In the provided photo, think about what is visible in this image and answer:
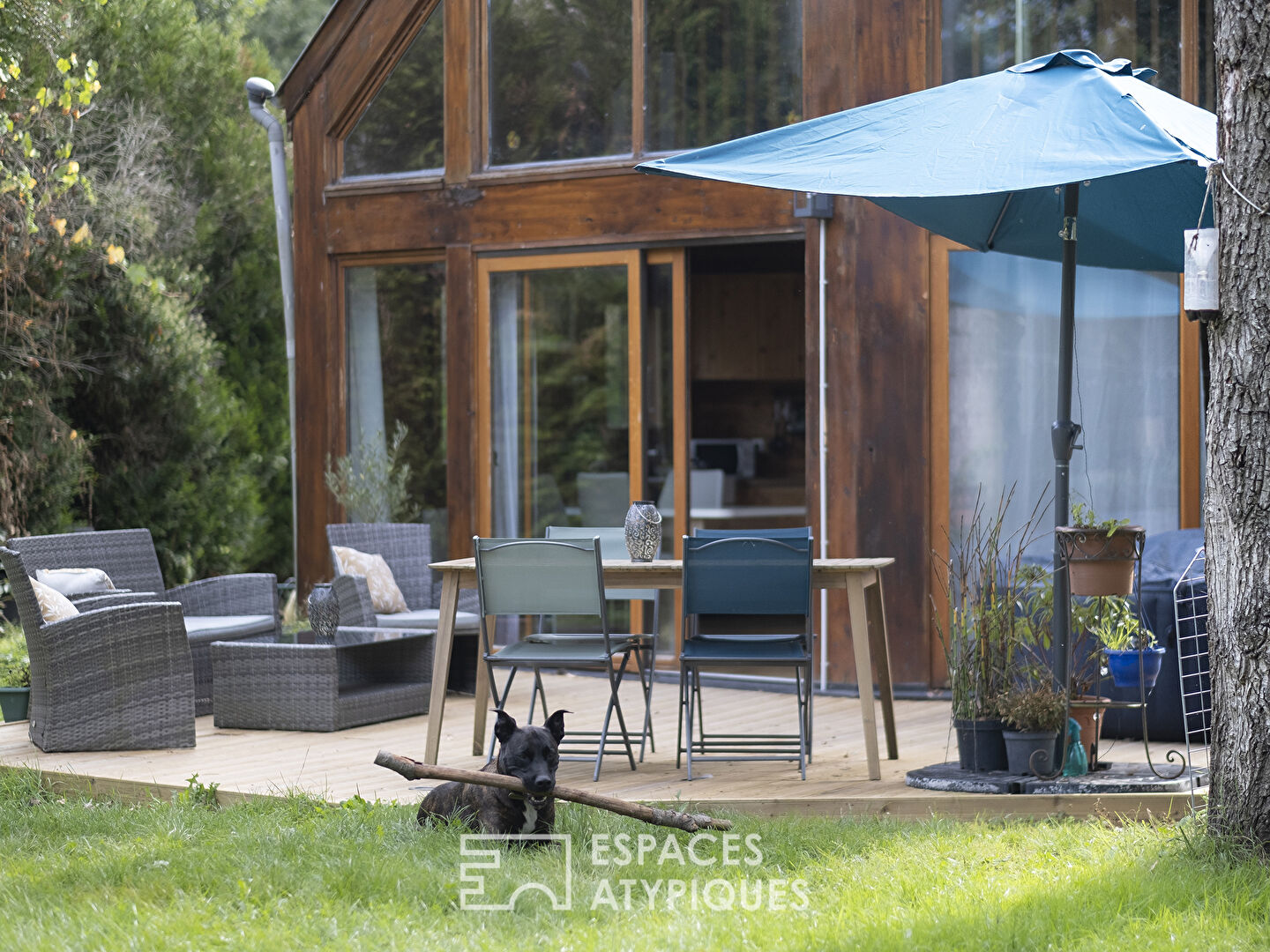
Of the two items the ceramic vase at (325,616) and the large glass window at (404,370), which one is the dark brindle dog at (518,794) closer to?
the ceramic vase at (325,616)

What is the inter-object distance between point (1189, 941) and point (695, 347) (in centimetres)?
923

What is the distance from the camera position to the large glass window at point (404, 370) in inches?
352

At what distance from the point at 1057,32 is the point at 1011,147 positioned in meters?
3.05

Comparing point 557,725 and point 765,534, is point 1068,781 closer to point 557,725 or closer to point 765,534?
point 765,534

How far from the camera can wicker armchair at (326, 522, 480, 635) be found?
7262mm

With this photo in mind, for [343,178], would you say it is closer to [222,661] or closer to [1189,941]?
[222,661]

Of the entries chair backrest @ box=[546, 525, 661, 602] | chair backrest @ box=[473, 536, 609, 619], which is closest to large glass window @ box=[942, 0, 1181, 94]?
chair backrest @ box=[546, 525, 661, 602]

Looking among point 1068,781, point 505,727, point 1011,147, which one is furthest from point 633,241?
point 505,727

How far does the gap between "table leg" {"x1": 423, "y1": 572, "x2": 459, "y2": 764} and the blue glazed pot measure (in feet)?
7.95

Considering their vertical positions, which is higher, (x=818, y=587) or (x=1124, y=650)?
(x=818, y=587)

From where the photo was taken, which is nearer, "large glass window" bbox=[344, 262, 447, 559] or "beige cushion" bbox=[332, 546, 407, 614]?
"beige cushion" bbox=[332, 546, 407, 614]

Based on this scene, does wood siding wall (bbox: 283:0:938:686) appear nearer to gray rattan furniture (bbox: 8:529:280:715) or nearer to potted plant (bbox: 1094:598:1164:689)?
gray rattan furniture (bbox: 8:529:280:715)

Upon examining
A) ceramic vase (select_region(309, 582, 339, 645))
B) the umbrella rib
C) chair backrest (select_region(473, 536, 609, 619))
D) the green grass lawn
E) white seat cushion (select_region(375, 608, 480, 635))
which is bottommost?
the green grass lawn

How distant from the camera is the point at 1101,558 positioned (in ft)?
15.8
